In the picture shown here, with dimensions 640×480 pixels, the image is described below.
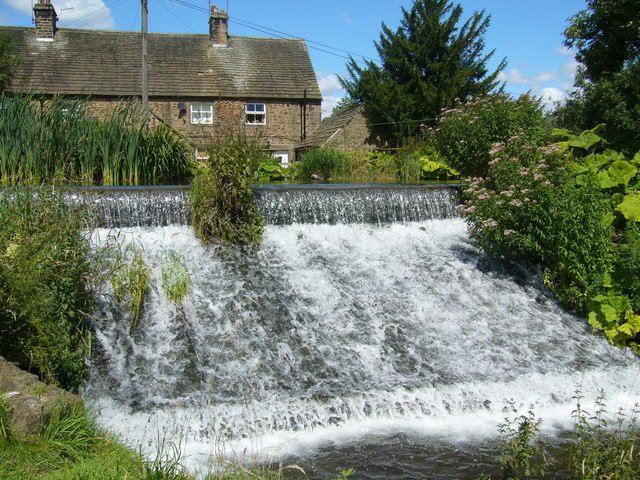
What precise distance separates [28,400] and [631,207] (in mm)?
8283

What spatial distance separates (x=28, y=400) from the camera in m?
4.40

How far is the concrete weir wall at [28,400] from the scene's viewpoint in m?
4.22

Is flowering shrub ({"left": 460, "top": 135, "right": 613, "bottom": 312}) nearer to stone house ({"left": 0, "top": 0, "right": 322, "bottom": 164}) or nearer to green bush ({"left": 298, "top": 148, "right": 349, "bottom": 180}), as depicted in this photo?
green bush ({"left": 298, "top": 148, "right": 349, "bottom": 180})

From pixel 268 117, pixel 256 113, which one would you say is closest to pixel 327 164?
pixel 268 117

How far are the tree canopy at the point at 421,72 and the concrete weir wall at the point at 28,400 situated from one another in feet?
73.0

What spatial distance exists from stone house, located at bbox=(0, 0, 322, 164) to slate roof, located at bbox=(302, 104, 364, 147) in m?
0.81

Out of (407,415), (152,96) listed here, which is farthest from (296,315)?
(152,96)

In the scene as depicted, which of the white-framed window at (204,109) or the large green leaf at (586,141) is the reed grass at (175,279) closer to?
the large green leaf at (586,141)

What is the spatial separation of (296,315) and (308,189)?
3.69m

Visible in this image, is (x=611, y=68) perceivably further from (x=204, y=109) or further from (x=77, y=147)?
(x=204, y=109)

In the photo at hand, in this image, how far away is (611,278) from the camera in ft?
28.1

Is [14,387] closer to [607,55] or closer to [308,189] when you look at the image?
[308,189]

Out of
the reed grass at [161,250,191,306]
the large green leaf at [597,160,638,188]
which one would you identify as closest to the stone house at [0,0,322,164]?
→ the reed grass at [161,250,191,306]

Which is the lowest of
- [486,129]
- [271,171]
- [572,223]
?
[572,223]
